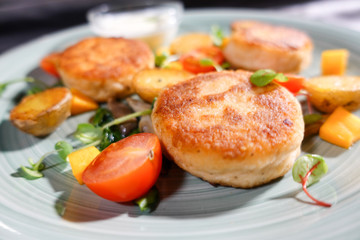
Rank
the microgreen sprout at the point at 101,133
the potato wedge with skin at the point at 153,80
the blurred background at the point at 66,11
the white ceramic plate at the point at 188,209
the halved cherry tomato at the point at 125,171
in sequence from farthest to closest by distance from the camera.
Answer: the blurred background at the point at 66,11
the potato wedge with skin at the point at 153,80
the microgreen sprout at the point at 101,133
the halved cherry tomato at the point at 125,171
the white ceramic plate at the point at 188,209

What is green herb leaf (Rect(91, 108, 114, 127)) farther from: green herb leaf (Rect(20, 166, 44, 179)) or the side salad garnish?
the side salad garnish

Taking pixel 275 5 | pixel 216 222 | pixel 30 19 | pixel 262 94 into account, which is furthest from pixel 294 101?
pixel 30 19

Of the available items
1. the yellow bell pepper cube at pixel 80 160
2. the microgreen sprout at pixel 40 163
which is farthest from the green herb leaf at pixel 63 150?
the yellow bell pepper cube at pixel 80 160

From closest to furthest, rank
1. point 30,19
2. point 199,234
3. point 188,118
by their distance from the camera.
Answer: point 199,234, point 188,118, point 30,19

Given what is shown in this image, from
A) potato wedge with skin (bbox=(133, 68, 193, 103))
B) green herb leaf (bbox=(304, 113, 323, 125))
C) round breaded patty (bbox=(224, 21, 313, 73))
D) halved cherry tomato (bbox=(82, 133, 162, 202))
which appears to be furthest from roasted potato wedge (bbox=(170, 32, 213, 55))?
halved cherry tomato (bbox=(82, 133, 162, 202))

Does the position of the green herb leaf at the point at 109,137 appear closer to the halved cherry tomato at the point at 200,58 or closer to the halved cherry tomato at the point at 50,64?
the halved cherry tomato at the point at 200,58

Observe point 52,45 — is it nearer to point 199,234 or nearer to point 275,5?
point 199,234

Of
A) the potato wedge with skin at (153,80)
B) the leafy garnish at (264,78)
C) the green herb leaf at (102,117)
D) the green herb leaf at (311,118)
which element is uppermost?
the leafy garnish at (264,78)
